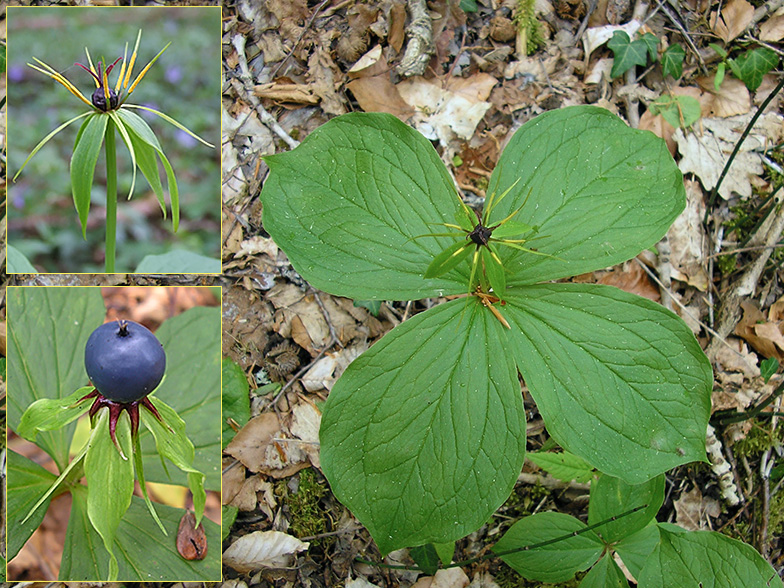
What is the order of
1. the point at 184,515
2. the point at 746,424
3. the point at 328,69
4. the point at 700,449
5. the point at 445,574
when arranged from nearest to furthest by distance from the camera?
1. the point at 700,449
2. the point at 184,515
3. the point at 445,574
4. the point at 746,424
5. the point at 328,69

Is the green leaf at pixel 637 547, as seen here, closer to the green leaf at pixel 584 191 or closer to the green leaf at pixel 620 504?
the green leaf at pixel 620 504

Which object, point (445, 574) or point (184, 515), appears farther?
point (445, 574)

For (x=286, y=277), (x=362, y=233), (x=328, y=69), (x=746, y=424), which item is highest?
(x=328, y=69)

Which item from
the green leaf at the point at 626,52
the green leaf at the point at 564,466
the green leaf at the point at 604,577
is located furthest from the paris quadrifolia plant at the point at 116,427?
the green leaf at the point at 626,52

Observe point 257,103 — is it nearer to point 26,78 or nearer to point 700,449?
point 26,78

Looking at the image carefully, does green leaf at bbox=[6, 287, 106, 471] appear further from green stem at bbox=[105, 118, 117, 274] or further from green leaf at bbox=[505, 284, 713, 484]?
green leaf at bbox=[505, 284, 713, 484]

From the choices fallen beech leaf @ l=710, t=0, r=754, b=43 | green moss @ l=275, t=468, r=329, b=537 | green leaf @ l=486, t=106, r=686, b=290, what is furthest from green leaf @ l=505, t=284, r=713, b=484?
fallen beech leaf @ l=710, t=0, r=754, b=43

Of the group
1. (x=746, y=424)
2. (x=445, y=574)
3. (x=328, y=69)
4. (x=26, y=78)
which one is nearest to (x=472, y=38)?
(x=328, y=69)
